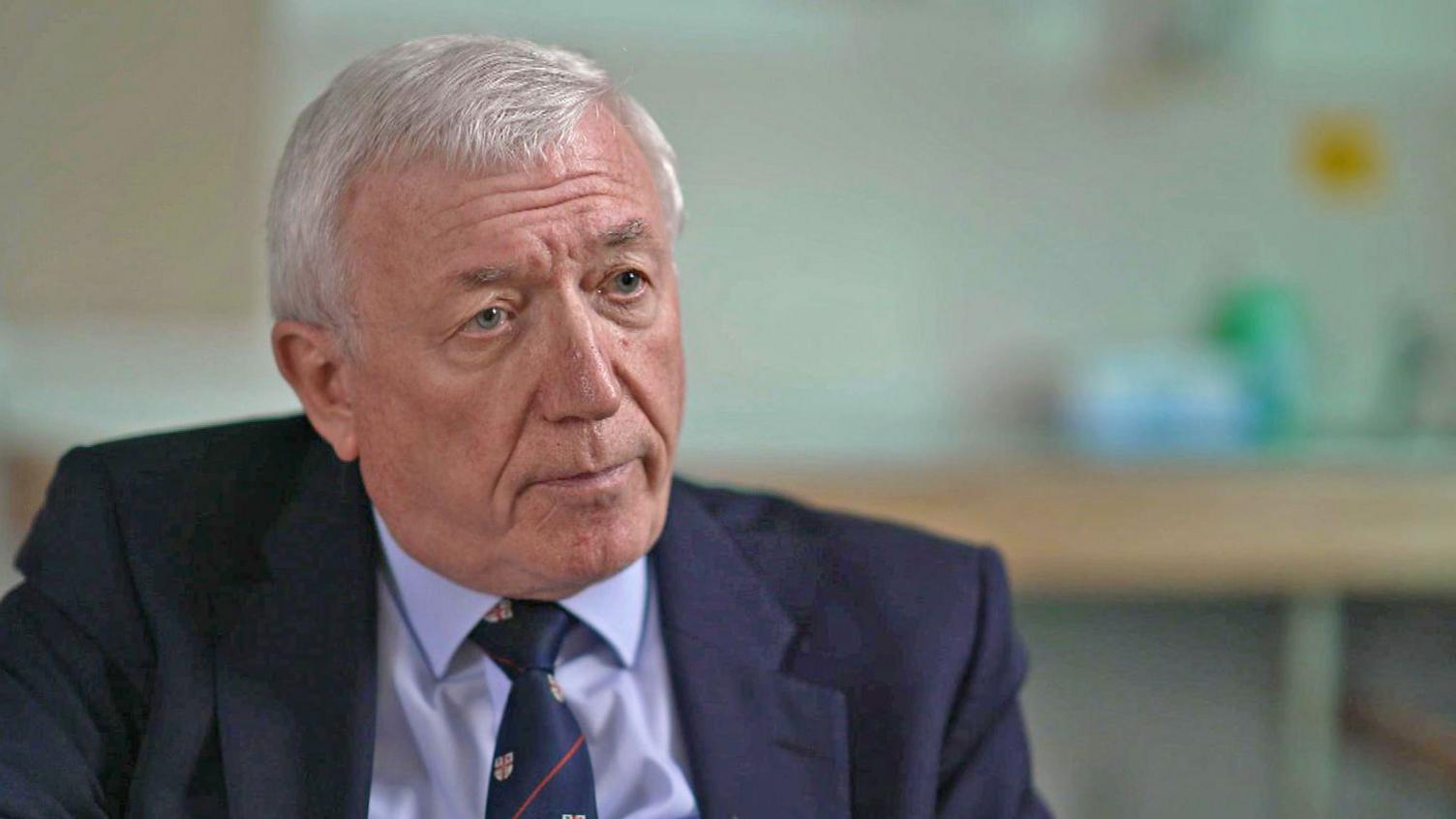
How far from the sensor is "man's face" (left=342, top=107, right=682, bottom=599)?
1073mm

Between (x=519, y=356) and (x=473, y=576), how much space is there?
0.19m

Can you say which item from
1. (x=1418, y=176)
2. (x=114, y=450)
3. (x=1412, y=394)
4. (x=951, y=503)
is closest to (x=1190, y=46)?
(x=1418, y=176)

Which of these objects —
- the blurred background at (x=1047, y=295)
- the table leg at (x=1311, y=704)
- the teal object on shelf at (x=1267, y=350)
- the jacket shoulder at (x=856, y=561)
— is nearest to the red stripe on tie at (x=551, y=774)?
the jacket shoulder at (x=856, y=561)

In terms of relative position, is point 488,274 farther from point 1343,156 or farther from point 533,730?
point 1343,156

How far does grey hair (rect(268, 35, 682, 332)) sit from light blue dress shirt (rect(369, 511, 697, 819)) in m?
0.23

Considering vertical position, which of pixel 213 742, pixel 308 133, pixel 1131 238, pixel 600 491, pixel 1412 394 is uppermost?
pixel 308 133

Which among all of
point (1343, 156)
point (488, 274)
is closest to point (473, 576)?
point (488, 274)

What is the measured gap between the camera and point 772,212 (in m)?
3.16

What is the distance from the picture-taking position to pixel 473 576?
3.82 ft

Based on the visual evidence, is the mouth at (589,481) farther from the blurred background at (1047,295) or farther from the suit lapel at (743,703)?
the blurred background at (1047,295)

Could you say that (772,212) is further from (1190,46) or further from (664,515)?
(664,515)

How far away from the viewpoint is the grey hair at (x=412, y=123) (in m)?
1.07

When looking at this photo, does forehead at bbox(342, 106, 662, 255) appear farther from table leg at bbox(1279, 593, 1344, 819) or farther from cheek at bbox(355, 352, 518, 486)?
table leg at bbox(1279, 593, 1344, 819)

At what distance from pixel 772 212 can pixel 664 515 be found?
6.61 ft
